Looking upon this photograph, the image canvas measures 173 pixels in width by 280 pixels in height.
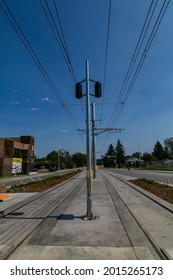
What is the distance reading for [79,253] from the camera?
477 centimetres

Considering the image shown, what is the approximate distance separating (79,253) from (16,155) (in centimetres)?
5612

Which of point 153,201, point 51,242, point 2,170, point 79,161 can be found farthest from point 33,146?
point 79,161

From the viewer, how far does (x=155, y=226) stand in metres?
6.98

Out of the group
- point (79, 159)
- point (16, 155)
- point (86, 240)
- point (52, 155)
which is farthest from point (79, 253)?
point (52, 155)

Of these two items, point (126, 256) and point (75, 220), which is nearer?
point (126, 256)

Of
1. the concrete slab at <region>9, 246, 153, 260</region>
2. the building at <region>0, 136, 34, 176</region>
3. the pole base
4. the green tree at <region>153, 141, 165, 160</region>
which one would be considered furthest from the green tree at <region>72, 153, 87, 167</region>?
the concrete slab at <region>9, 246, 153, 260</region>

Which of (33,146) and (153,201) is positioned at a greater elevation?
(33,146)

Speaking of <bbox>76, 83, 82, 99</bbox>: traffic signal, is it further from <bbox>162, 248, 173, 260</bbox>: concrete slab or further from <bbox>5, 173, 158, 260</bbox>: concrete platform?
<bbox>162, 248, 173, 260</bbox>: concrete slab

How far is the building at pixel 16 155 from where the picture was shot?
49.7 m

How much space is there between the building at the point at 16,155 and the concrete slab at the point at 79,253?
152ft

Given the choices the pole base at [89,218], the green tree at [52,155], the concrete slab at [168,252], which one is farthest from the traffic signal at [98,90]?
the green tree at [52,155]

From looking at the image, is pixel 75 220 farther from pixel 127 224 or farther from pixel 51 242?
pixel 51 242

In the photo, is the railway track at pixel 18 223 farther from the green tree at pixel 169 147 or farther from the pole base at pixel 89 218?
the green tree at pixel 169 147

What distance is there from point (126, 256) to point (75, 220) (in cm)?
330
